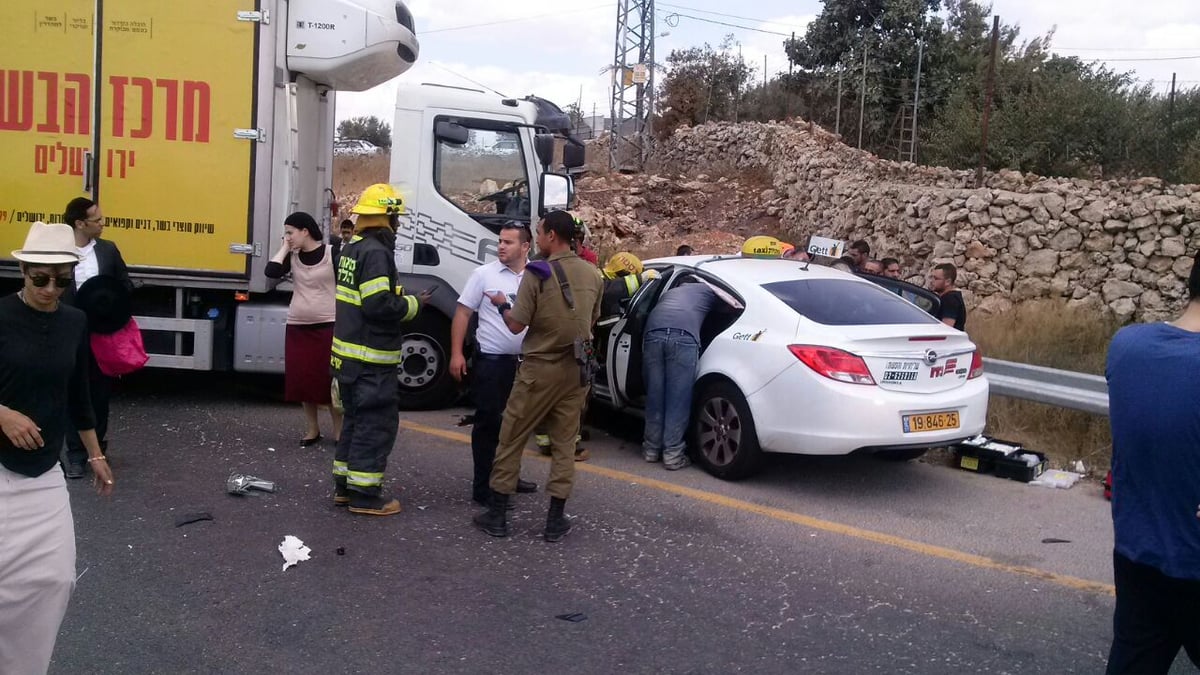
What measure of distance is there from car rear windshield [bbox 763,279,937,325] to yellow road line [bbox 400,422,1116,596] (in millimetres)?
1291

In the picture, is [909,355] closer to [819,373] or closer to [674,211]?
[819,373]

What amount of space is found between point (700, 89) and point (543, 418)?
1110 inches

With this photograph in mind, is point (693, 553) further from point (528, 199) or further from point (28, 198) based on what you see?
point (28, 198)

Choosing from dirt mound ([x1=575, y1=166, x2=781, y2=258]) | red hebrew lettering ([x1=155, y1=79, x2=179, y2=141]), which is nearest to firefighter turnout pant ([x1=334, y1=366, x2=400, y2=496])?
red hebrew lettering ([x1=155, y1=79, x2=179, y2=141])

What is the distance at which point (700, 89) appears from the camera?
1284 inches

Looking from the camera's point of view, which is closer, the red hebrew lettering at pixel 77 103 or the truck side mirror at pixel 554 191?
the red hebrew lettering at pixel 77 103

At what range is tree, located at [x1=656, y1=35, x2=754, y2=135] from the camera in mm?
32406

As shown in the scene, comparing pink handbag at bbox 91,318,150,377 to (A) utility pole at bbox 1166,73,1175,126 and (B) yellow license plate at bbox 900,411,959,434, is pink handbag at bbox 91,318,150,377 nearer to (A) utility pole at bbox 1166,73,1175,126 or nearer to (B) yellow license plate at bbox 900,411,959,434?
(B) yellow license plate at bbox 900,411,959,434

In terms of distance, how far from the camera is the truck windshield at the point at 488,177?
887cm

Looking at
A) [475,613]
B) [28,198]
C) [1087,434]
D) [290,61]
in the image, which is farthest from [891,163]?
[475,613]

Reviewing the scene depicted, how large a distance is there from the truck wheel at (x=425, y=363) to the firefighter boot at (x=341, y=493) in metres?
2.75

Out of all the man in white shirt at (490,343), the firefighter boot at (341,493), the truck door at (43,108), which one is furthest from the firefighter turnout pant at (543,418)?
the truck door at (43,108)

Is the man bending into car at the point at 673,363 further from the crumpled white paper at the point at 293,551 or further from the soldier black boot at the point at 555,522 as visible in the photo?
the crumpled white paper at the point at 293,551

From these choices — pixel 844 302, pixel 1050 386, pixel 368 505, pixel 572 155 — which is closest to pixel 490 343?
pixel 368 505
